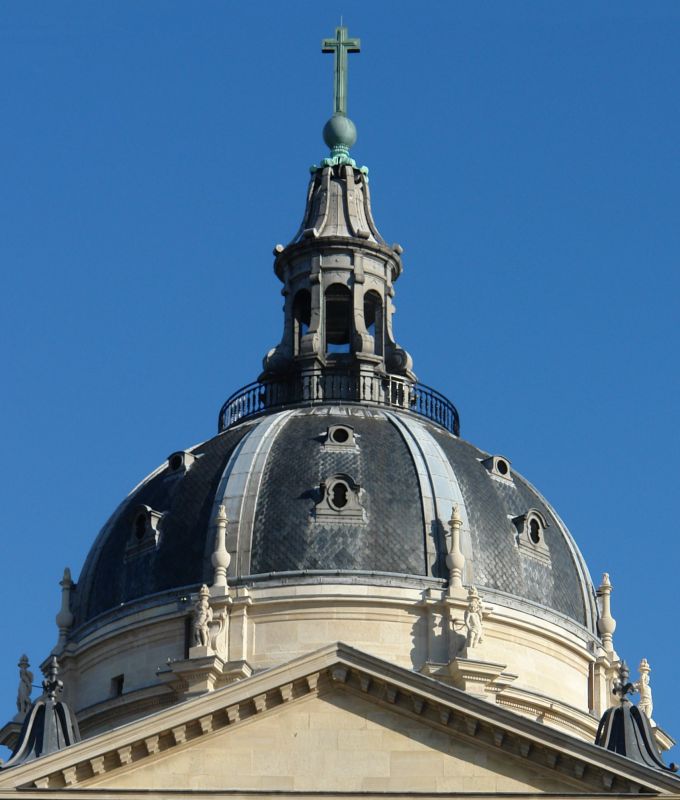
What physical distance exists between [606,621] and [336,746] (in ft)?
87.0

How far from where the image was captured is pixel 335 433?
286ft

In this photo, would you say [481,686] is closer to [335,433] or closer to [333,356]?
[335,433]

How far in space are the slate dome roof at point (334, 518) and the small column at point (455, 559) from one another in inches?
15.6

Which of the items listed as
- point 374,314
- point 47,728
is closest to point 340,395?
point 374,314

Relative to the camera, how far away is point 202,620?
273ft

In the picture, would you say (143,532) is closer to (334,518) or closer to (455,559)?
(334,518)

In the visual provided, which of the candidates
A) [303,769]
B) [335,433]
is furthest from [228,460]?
[303,769]

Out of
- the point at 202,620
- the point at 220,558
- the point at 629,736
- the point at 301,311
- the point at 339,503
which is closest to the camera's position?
the point at 629,736

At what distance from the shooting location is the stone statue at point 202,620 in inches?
3270

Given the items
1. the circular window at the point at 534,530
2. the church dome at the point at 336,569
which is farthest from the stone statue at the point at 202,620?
the circular window at the point at 534,530

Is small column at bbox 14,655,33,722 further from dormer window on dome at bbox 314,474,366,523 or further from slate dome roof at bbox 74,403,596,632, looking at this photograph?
dormer window on dome at bbox 314,474,366,523

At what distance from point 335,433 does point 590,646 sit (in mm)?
9532

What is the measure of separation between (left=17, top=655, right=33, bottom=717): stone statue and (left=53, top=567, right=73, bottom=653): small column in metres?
1.41

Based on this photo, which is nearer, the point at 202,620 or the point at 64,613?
the point at 202,620
